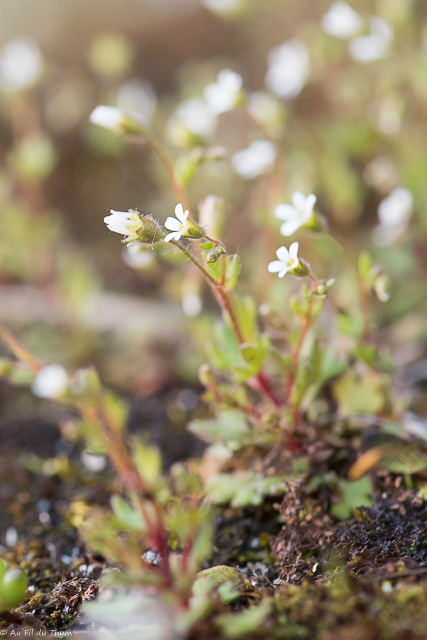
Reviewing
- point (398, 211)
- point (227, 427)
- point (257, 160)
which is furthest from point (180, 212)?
point (398, 211)

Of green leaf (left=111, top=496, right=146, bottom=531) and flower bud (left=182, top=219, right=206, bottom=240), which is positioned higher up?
flower bud (left=182, top=219, right=206, bottom=240)

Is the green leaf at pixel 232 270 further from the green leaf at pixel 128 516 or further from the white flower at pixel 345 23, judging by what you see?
the white flower at pixel 345 23

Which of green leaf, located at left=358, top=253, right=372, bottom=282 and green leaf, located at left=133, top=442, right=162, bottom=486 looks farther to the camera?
green leaf, located at left=358, top=253, right=372, bottom=282

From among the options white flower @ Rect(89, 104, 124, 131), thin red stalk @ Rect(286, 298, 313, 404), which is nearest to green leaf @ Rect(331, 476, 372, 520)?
thin red stalk @ Rect(286, 298, 313, 404)

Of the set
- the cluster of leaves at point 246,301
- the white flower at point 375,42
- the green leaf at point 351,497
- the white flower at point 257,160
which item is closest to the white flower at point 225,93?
the cluster of leaves at point 246,301

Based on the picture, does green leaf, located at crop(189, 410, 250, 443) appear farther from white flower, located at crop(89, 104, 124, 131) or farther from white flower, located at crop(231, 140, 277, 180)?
white flower, located at crop(231, 140, 277, 180)

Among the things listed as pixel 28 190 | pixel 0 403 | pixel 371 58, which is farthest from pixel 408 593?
pixel 28 190

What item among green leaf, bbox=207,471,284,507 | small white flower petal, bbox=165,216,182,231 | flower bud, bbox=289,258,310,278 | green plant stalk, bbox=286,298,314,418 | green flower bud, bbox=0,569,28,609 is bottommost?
green flower bud, bbox=0,569,28,609
